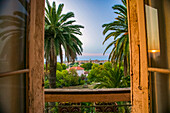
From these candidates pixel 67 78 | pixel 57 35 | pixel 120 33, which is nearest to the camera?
pixel 120 33

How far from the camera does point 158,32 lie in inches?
28.1

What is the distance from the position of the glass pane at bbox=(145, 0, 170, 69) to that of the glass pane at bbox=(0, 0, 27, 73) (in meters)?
0.90

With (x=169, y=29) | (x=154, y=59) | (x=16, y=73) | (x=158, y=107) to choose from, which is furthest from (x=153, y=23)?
(x=16, y=73)

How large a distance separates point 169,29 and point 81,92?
99 cm

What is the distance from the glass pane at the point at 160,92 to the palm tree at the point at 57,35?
16.5ft

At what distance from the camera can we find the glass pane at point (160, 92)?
63 centimetres

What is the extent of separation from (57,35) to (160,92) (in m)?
5.54

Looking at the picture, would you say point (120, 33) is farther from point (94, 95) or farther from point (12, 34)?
point (12, 34)

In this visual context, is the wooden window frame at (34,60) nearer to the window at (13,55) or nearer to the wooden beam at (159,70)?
the window at (13,55)

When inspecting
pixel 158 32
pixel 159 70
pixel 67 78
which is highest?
pixel 158 32

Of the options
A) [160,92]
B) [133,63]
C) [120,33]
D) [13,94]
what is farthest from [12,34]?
[120,33]

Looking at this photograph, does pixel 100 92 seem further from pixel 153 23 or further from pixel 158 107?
pixel 153 23

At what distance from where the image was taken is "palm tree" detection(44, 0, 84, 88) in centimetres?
550

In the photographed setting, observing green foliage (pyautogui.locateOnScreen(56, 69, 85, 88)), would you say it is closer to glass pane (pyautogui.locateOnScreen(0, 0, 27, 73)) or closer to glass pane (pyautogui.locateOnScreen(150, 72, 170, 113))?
glass pane (pyautogui.locateOnScreen(0, 0, 27, 73))
